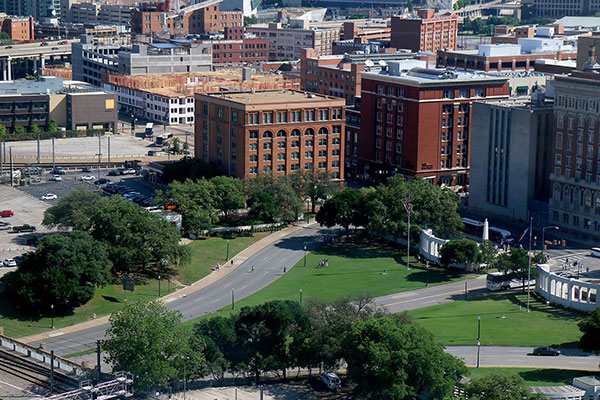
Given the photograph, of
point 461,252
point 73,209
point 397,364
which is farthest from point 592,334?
point 73,209

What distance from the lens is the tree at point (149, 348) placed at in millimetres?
105188

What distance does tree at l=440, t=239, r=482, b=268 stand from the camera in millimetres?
151125

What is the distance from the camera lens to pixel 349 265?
159m

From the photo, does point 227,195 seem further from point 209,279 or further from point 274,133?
point 209,279

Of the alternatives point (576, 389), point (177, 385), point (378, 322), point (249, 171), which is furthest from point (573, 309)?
point (249, 171)

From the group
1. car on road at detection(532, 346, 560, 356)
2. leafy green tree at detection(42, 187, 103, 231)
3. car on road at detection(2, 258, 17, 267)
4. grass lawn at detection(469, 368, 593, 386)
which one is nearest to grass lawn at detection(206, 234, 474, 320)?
car on road at detection(532, 346, 560, 356)

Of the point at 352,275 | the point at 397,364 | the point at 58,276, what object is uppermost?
the point at 58,276

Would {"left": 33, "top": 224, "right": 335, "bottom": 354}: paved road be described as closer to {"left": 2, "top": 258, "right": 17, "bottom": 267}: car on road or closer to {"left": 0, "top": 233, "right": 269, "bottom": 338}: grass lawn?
{"left": 0, "top": 233, "right": 269, "bottom": 338}: grass lawn

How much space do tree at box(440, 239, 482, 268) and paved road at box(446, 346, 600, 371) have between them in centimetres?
2842

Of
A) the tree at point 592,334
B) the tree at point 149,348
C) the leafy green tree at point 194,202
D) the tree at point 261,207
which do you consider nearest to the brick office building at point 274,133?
the tree at point 261,207

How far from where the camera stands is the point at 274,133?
631 ft

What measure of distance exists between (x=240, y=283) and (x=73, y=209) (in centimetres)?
3013

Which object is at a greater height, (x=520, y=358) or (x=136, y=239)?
(x=136, y=239)

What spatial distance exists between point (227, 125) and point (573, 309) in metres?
77.9
